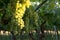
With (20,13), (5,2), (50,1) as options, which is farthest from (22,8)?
(50,1)

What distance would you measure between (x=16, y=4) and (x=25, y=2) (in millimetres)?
218

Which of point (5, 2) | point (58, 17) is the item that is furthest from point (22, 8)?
point (58, 17)

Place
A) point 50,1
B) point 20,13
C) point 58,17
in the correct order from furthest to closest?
1. point 58,17
2. point 50,1
3. point 20,13

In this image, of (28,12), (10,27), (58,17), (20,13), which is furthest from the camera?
(58,17)

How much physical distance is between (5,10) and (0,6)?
22 cm

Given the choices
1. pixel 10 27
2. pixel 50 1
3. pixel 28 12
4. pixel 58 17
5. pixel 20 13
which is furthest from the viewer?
pixel 58 17

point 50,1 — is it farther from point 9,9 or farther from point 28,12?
point 9,9

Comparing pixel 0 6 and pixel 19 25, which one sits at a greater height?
pixel 0 6

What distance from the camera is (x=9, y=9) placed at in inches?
240

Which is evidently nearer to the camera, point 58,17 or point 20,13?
point 20,13

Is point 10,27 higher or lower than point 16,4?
lower

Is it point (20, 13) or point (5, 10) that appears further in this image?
point (5, 10)

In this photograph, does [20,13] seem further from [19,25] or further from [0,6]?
[0,6]

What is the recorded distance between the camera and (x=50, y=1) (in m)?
10.1
